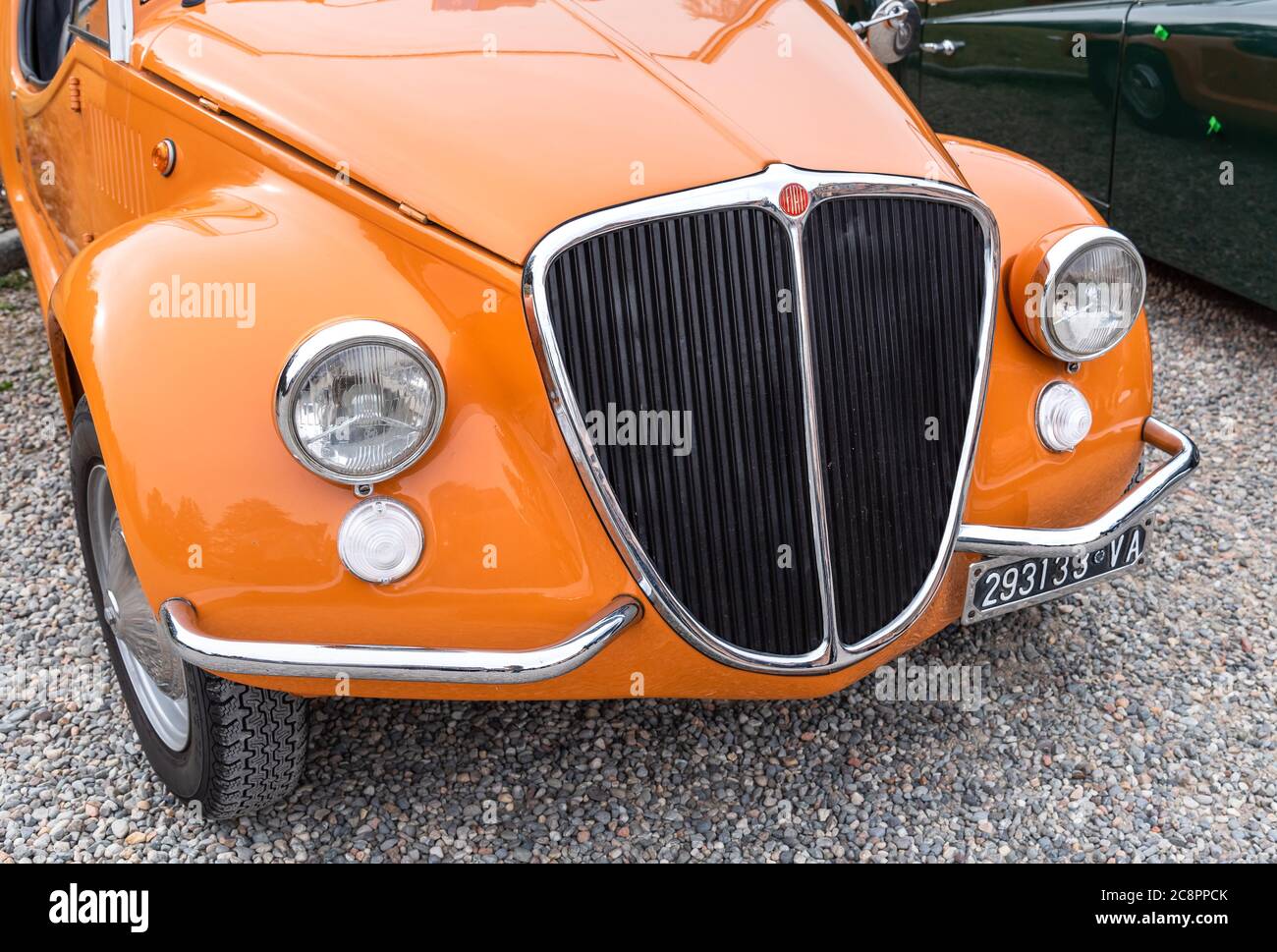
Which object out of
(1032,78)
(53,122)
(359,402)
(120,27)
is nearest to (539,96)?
(359,402)

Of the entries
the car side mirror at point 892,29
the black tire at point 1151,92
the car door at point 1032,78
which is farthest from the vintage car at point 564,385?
the car door at point 1032,78

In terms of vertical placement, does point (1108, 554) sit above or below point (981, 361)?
below

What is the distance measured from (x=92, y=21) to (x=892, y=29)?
231cm

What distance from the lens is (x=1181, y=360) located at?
4840mm

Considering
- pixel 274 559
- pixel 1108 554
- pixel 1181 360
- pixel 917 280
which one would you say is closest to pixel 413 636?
pixel 274 559

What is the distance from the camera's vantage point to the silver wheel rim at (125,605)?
2.58m

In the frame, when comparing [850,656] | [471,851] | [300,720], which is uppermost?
[850,656]

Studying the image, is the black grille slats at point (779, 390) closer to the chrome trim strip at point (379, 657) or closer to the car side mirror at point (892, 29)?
the chrome trim strip at point (379, 657)

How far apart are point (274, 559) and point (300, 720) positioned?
52cm

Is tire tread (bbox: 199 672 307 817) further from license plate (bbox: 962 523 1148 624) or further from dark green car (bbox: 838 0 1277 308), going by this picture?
dark green car (bbox: 838 0 1277 308)

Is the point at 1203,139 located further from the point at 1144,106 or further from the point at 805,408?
the point at 805,408

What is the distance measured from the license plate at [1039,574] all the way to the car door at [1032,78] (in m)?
2.85

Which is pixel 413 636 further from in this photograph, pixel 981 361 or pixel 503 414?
pixel 981 361

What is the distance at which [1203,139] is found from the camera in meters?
4.62
